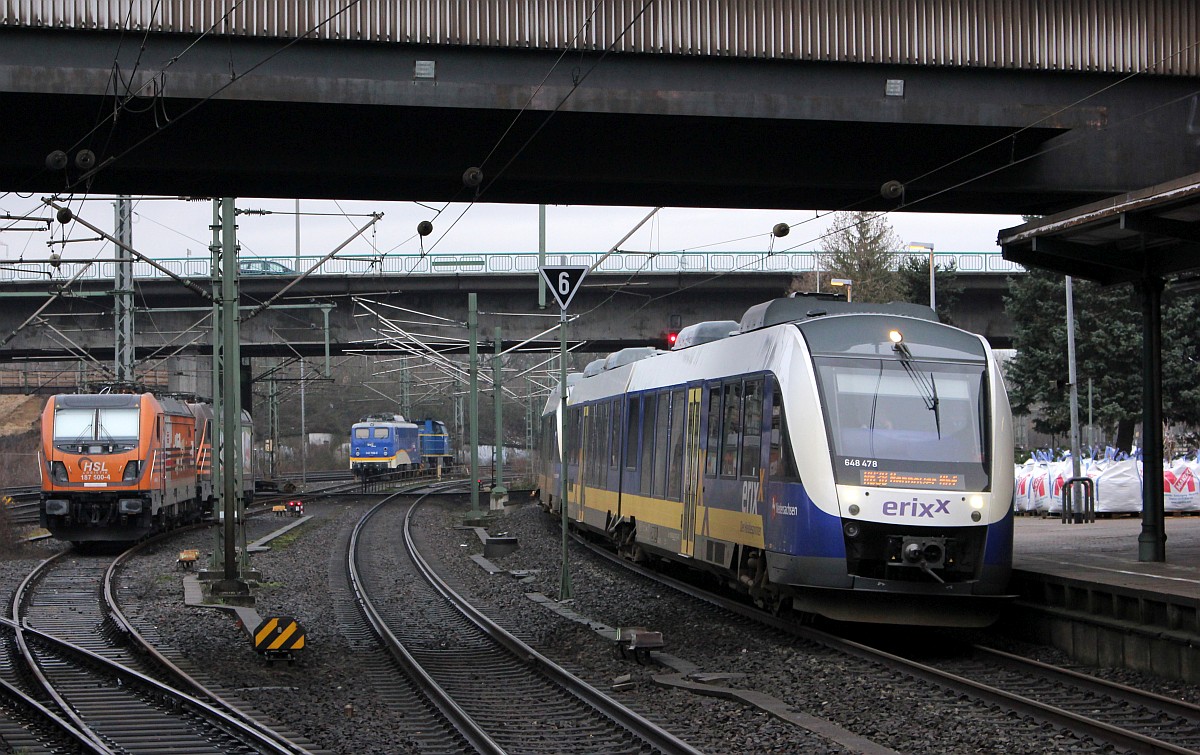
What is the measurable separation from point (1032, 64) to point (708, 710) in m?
7.84

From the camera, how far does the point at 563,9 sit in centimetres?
1355

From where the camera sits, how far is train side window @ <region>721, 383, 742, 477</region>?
1466cm

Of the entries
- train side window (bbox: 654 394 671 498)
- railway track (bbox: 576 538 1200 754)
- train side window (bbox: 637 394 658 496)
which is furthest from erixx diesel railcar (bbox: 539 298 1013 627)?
train side window (bbox: 637 394 658 496)

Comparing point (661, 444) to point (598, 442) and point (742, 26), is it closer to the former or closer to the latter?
point (598, 442)

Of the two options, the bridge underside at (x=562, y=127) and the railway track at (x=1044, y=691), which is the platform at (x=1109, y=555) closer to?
the railway track at (x=1044, y=691)

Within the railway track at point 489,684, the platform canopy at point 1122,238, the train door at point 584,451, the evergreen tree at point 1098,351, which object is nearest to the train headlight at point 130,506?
the railway track at point 489,684

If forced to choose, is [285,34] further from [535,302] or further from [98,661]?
[535,302]

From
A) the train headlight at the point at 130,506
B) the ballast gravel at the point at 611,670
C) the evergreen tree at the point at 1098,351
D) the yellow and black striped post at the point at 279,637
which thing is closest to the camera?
the ballast gravel at the point at 611,670

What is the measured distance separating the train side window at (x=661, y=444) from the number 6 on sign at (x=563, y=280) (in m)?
2.13

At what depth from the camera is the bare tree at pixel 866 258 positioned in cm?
5228

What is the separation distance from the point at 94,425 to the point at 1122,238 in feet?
67.5

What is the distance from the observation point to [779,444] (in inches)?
521

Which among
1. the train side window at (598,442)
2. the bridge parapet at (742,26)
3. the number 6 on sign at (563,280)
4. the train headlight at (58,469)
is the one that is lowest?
the train headlight at (58,469)

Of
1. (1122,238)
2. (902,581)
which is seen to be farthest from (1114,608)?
(1122,238)
